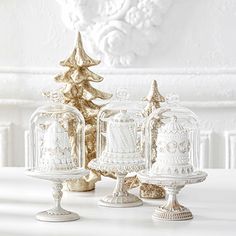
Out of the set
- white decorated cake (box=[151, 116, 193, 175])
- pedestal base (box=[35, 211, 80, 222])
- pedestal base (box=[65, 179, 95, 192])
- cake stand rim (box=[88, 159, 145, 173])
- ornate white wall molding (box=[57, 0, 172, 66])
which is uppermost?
ornate white wall molding (box=[57, 0, 172, 66])

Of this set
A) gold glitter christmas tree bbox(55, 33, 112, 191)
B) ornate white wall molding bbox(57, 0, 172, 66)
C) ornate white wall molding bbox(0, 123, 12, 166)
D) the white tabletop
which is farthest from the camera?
ornate white wall molding bbox(0, 123, 12, 166)

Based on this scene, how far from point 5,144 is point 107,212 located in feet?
5.21

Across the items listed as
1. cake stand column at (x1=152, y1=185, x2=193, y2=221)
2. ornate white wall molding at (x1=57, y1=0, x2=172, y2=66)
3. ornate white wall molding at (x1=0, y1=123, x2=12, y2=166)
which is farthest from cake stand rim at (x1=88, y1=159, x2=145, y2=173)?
ornate white wall molding at (x1=0, y1=123, x2=12, y2=166)

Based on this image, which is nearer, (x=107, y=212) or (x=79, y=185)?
(x=107, y=212)

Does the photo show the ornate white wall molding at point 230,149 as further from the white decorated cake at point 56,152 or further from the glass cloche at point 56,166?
the white decorated cake at point 56,152

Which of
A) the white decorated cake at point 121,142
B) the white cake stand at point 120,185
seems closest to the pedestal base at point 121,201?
the white cake stand at point 120,185

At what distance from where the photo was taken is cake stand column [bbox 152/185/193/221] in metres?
1.56

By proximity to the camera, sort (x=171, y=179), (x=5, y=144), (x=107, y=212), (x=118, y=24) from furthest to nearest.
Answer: (x=5, y=144) < (x=118, y=24) < (x=107, y=212) < (x=171, y=179)

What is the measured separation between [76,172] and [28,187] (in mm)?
402

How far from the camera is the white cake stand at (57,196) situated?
1543mm

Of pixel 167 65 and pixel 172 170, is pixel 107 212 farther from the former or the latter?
pixel 167 65

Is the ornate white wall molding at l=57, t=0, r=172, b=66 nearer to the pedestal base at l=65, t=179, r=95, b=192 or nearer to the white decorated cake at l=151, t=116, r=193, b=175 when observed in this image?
the pedestal base at l=65, t=179, r=95, b=192

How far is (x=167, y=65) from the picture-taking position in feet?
10.1

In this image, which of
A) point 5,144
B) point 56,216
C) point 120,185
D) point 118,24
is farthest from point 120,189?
point 5,144
